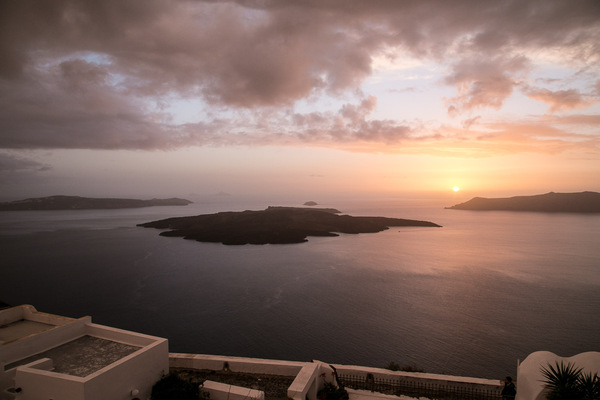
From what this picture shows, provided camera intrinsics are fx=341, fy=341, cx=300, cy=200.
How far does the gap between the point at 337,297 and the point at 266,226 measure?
39.7 meters

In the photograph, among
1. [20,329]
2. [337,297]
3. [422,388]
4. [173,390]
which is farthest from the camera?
[337,297]

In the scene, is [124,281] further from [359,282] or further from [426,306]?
[426,306]

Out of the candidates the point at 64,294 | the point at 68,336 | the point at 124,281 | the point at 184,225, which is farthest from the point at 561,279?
the point at 184,225

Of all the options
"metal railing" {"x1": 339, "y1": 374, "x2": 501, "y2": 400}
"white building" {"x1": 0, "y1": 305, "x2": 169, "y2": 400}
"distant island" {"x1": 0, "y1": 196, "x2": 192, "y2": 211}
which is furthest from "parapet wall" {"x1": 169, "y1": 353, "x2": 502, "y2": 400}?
"distant island" {"x1": 0, "y1": 196, "x2": 192, "y2": 211}

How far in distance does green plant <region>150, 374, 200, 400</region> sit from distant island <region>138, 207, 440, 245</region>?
151ft

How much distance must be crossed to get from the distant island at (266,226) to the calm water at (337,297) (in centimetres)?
584

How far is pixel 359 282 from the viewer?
31.0m

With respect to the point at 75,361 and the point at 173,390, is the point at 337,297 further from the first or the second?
the point at 75,361

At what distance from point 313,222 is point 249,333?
53.4 meters

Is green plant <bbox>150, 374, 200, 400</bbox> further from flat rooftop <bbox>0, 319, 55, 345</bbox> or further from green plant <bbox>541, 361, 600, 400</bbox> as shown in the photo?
green plant <bbox>541, 361, 600, 400</bbox>

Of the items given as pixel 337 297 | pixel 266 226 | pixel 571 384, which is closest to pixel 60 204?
pixel 266 226

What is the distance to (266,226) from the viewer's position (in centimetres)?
6481

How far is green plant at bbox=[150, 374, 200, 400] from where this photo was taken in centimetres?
753

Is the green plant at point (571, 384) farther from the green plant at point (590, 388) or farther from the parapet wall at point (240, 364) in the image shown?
the parapet wall at point (240, 364)
